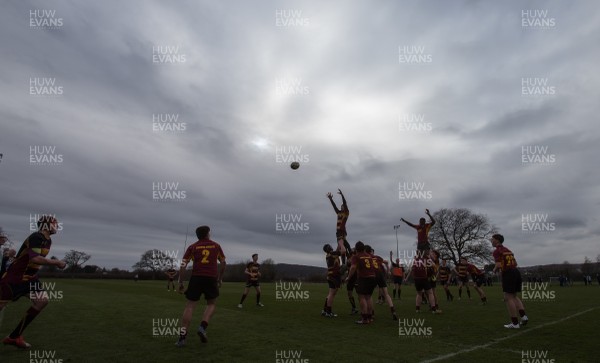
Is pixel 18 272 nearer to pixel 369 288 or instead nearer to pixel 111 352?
pixel 111 352

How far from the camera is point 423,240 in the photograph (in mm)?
14289

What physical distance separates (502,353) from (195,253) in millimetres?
6371

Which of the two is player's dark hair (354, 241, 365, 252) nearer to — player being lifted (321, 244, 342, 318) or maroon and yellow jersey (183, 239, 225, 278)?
player being lifted (321, 244, 342, 318)

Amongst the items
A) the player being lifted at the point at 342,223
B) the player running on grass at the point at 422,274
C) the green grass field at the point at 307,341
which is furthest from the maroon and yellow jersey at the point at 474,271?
the player being lifted at the point at 342,223

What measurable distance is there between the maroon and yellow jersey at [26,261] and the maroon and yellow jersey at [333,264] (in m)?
9.20

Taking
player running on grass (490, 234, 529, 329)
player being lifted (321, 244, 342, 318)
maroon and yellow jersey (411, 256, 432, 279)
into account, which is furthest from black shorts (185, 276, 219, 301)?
maroon and yellow jersey (411, 256, 432, 279)

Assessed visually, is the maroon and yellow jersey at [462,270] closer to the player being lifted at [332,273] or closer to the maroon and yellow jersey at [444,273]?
the maroon and yellow jersey at [444,273]

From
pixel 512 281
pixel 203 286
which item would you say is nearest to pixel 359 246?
pixel 512 281

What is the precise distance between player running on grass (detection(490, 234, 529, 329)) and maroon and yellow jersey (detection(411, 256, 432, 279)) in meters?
2.86

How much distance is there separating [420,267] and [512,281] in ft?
11.1

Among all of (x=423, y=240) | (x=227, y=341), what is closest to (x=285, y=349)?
(x=227, y=341)

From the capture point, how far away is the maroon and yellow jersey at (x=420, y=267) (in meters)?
13.1

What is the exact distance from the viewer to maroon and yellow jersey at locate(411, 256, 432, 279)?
43.0 feet

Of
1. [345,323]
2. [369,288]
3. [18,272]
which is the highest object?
[18,272]
